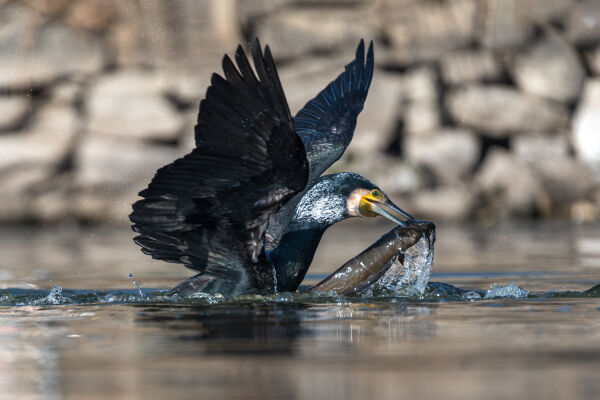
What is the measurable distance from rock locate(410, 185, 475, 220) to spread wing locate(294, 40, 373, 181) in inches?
300

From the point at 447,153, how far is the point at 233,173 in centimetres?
1095

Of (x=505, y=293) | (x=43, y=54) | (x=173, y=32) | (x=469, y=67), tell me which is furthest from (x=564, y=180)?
(x=505, y=293)

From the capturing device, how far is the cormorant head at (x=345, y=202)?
578 centimetres

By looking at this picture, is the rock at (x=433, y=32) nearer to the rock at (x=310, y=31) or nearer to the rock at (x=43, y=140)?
the rock at (x=310, y=31)

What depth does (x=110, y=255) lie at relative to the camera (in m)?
10.2

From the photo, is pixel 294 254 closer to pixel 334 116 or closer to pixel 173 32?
pixel 334 116

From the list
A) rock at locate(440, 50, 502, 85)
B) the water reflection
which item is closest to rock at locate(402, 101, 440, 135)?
rock at locate(440, 50, 502, 85)

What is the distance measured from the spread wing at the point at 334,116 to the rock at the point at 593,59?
402 inches

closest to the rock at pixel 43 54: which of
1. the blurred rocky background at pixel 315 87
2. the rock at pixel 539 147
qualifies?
the blurred rocky background at pixel 315 87

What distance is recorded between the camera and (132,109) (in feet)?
52.2

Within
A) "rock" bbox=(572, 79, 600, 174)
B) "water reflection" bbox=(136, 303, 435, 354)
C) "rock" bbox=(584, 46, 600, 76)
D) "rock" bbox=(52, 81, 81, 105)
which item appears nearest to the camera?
"water reflection" bbox=(136, 303, 435, 354)

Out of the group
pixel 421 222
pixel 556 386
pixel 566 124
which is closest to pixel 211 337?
pixel 556 386

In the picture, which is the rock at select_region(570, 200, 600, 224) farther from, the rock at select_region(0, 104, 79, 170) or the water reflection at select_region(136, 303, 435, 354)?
the water reflection at select_region(136, 303, 435, 354)

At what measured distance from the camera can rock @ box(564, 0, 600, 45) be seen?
16.5 m
